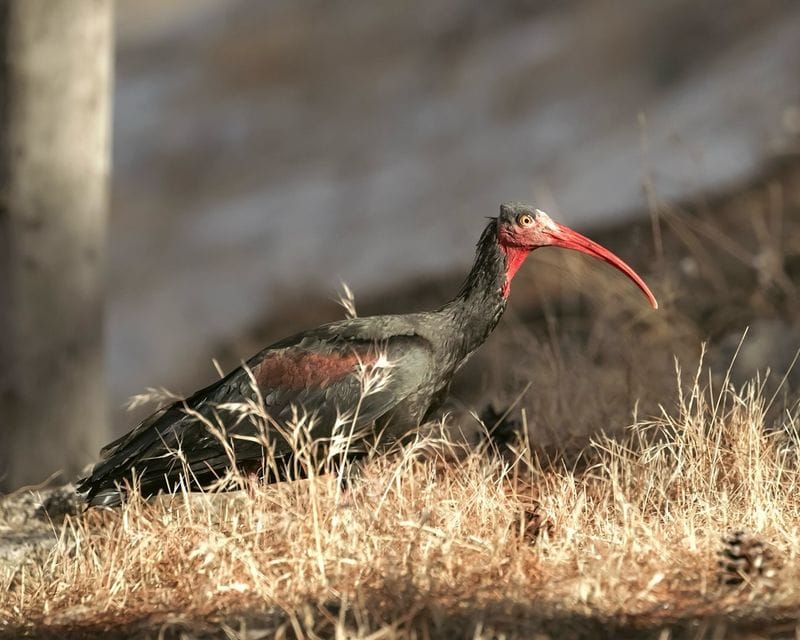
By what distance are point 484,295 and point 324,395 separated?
0.80m

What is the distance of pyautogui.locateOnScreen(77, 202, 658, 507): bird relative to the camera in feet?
17.9

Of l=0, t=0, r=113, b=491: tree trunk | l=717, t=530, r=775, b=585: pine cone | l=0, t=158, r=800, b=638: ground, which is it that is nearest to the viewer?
l=0, t=158, r=800, b=638: ground

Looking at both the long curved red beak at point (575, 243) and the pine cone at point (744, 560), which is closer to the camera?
the pine cone at point (744, 560)

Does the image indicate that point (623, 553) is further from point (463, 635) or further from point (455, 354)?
point (455, 354)

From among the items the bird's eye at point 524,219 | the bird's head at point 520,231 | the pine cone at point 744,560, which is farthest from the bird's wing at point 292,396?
the pine cone at point 744,560

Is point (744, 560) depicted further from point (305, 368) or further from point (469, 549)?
point (305, 368)

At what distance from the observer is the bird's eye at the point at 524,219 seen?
19.1 ft

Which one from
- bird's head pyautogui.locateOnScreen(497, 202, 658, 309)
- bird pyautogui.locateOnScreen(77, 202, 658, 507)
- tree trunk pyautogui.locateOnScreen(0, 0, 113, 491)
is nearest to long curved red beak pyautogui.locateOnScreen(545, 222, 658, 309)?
bird's head pyautogui.locateOnScreen(497, 202, 658, 309)

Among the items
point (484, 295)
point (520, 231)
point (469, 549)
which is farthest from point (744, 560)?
point (520, 231)

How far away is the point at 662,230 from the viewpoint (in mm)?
12414

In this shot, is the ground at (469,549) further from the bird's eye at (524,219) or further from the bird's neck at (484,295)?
the bird's eye at (524,219)

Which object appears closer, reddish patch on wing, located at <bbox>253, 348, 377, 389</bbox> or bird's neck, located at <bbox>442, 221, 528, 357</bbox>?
reddish patch on wing, located at <bbox>253, 348, 377, 389</bbox>

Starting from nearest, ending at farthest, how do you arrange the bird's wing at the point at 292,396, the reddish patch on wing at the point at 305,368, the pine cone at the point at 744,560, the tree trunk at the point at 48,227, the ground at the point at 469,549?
the ground at the point at 469,549 → the pine cone at the point at 744,560 → the bird's wing at the point at 292,396 → the reddish patch on wing at the point at 305,368 → the tree trunk at the point at 48,227

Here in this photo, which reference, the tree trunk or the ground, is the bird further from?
the tree trunk
